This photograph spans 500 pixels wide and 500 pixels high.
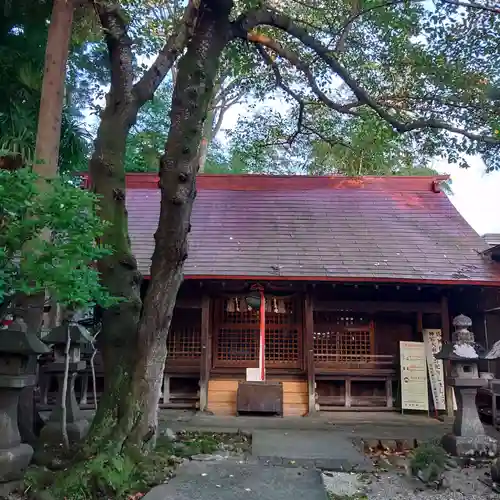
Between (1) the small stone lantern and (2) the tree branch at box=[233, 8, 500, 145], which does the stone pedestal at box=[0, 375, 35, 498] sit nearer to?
(1) the small stone lantern

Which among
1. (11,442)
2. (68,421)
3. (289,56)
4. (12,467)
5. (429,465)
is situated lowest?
(429,465)

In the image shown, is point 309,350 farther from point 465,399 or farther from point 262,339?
point 465,399

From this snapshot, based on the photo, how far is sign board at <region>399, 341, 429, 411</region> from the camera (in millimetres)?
9023

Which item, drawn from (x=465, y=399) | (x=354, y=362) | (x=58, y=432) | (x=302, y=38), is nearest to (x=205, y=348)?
(x=354, y=362)

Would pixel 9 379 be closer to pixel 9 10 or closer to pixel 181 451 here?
pixel 181 451

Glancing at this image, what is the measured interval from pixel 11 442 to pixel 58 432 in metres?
1.33

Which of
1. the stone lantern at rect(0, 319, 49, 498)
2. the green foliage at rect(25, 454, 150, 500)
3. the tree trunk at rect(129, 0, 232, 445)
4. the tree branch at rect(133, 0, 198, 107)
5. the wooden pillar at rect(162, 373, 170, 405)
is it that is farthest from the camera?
the wooden pillar at rect(162, 373, 170, 405)

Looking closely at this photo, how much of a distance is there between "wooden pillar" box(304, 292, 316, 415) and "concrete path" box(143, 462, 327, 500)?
3.70m

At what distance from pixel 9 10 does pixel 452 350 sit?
864cm

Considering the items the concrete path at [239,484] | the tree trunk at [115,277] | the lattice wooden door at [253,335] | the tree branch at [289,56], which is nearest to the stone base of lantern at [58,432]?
the tree trunk at [115,277]

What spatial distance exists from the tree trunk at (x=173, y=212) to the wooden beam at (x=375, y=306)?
4720mm

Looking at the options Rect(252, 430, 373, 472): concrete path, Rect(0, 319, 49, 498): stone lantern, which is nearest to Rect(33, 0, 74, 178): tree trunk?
Rect(0, 319, 49, 498): stone lantern

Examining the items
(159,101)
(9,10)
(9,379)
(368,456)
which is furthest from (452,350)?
(159,101)

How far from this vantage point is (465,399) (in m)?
6.29
